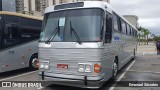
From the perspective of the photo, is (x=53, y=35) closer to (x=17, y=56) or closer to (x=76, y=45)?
(x=76, y=45)

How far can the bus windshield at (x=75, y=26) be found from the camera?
726cm

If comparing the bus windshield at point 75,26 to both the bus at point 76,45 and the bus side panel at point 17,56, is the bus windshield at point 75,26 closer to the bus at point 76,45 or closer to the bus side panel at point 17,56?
the bus at point 76,45

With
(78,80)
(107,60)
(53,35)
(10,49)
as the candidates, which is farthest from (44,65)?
(10,49)

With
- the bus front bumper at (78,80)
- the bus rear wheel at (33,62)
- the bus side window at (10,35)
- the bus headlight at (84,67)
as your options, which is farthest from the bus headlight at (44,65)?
the bus rear wheel at (33,62)

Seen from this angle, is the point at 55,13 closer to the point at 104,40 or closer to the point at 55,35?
the point at 55,35

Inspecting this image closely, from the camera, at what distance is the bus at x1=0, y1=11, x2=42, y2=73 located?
10852mm

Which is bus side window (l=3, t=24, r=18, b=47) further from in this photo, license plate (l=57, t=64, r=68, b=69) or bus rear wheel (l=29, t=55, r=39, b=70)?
license plate (l=57, t=64, r=68, b=69)

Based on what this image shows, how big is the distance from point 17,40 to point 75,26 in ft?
17.0

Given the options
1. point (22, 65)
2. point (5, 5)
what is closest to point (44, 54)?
point (22, 65)

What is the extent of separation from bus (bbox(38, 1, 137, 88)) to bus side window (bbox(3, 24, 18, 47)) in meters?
3.56

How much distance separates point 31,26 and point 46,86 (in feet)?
16.8

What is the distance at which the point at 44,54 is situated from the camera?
7836 mm

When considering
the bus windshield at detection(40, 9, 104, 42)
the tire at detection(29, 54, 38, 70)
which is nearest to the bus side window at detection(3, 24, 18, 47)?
the tire at detection(29, 54, 38, 70)

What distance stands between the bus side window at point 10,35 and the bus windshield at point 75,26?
3667 mm
